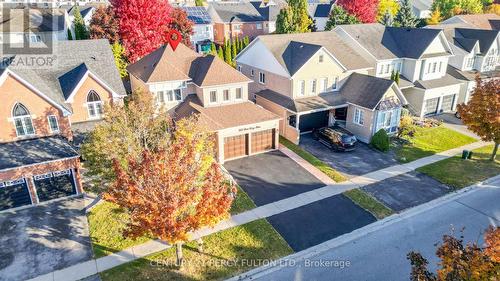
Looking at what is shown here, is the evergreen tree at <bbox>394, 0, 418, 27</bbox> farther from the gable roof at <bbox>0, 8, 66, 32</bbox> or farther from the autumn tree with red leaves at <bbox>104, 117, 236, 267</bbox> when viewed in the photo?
the autumn tree with red leaves at <bbox>104, 117, 236, 267</bbox>

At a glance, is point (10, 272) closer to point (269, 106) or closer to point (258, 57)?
point (269, 106)

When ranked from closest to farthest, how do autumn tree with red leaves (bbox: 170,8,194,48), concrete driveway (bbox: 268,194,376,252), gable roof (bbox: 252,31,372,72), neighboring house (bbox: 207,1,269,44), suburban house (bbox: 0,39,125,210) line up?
Answer: concrete driveway (bbox: 268,194,376,252) < suburban house (bbox: 0,39,125,210) < gable roof (bbox: 252,31,372,72) < autumn tree with red leaves (bbox: 170,8,194,48) < neighboring house (bbox: 207,1,269,44)

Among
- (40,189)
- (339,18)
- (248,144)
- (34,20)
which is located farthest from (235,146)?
(34,20)

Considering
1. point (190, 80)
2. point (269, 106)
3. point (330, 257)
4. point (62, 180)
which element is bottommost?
point (330, 257)

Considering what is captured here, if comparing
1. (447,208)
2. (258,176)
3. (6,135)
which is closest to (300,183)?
(258,176)

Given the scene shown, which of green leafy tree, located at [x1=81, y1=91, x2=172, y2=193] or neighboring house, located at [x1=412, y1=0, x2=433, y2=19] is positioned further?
neighboring house, located at [x1=412, y1=0, x2=433, y2=19]

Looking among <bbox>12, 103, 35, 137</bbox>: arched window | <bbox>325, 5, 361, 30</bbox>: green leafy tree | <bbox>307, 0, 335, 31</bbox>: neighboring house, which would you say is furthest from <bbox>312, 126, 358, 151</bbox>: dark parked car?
<bbox>307, 0, 335, 31</bbox>: neighboring house

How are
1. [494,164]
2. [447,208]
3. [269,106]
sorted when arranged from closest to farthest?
[447,208], [494,164], [269,106]
